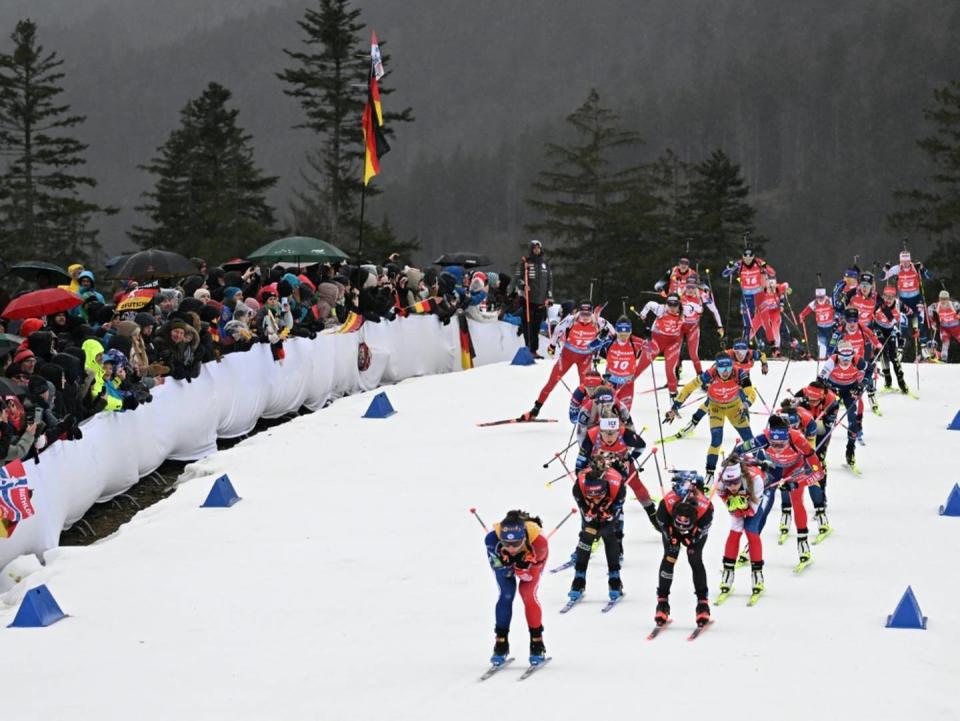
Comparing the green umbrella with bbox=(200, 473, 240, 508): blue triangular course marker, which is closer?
bbox=(200, 473, 240, 508): blue triangular course marker

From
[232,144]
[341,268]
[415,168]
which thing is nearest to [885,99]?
[415,168]

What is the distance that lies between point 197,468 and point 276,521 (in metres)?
2.37

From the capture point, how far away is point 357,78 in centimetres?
5894

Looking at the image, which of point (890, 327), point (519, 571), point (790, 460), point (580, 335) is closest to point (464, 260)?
point (890, 327)

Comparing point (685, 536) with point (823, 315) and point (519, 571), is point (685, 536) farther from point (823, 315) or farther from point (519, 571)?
point (823, 315)

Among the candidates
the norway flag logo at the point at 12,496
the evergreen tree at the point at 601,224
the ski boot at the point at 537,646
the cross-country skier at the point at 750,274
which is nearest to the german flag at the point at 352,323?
the cross-country skier at the point at 750,274

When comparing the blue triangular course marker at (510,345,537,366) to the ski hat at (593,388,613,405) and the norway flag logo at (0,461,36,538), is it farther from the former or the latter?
the norway flag logo at (0,461,36,538)

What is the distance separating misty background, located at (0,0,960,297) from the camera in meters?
103

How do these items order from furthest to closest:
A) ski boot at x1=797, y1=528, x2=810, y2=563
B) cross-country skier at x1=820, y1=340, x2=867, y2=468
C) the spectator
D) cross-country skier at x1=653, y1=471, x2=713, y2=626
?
the spectator < cross-country skier at x1=820, y1=340, x2=867, y2=468 < ski boot at x1=797, y1=528, x2=810, y2=563 < cross-country skier at x1=653, y1=471, x2=713, y2=626

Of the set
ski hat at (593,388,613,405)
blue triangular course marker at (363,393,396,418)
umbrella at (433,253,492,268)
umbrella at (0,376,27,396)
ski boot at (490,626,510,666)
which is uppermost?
umbrella at (433,253,492,268)

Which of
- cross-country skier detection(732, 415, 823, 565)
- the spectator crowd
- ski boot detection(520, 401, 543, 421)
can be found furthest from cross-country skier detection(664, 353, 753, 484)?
the spectator crowd

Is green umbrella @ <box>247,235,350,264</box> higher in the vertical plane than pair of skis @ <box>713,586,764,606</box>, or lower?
higher

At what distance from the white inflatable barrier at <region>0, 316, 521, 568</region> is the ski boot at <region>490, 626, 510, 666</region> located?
545 centimetres

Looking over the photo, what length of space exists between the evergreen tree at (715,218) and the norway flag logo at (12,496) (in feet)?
174
